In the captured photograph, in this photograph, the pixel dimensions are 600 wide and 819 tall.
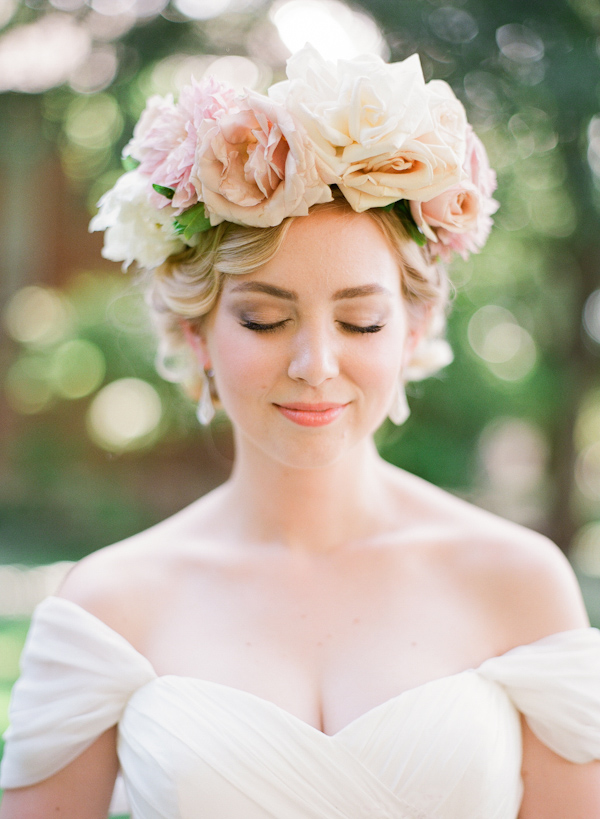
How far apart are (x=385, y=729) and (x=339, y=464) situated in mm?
603

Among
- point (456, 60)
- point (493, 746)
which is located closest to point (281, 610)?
point (493, 746)

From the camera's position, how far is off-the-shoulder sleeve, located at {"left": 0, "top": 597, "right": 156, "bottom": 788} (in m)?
1.65

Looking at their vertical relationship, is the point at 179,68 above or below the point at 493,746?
above

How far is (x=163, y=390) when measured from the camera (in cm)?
605

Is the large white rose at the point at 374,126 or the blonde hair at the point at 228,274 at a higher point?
the large white rose at the point at 374,126

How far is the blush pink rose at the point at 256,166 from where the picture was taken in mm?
1470

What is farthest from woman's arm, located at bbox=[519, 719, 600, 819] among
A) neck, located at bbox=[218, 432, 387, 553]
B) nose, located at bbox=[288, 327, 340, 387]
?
nose, located at bbox=[288, 327, 340, 387]

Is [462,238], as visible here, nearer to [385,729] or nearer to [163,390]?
[385,729]

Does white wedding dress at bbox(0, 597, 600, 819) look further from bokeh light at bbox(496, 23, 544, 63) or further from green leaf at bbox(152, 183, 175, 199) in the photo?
bokeh light at bbox(496, 23, 544, 63)

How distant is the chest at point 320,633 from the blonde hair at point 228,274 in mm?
546

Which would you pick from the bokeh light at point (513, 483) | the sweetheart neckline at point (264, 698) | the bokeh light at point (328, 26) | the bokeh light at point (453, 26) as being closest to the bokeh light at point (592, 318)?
the bokeh light at point (513, 483)

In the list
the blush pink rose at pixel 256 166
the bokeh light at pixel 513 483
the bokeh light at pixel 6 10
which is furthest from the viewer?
the bokeh light at pixel 513 483

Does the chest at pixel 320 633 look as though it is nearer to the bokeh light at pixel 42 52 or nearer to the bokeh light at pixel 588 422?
the bokeh light at pixel 588 422

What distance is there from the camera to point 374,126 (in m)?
1.48
